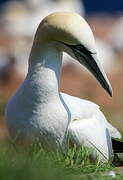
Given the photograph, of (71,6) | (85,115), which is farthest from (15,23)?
(85,115)

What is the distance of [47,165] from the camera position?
17.6ft

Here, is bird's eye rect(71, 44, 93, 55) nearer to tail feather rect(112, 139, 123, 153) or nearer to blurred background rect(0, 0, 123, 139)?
tail feather rect(112, 139, 123, 153)

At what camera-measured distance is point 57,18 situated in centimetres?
656

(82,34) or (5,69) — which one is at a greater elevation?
(82,34)

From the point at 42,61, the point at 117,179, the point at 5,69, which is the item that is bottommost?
the point at 5,69

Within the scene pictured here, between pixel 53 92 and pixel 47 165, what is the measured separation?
4.52 feet

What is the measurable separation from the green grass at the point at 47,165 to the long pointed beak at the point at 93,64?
572 mm

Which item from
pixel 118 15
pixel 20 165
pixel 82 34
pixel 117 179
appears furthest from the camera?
pixel 118 15

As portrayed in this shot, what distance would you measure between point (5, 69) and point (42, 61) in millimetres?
21133

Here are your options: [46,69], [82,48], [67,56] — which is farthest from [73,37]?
[67,56]

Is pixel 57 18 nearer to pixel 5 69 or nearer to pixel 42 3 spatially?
pixel 5 69

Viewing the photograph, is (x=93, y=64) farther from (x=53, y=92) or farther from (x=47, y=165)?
(x=47, y=165)

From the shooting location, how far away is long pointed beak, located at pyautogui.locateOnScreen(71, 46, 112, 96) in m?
6.55

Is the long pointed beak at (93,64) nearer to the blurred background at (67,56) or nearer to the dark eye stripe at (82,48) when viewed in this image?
the dark eye stripe at (82,48)
